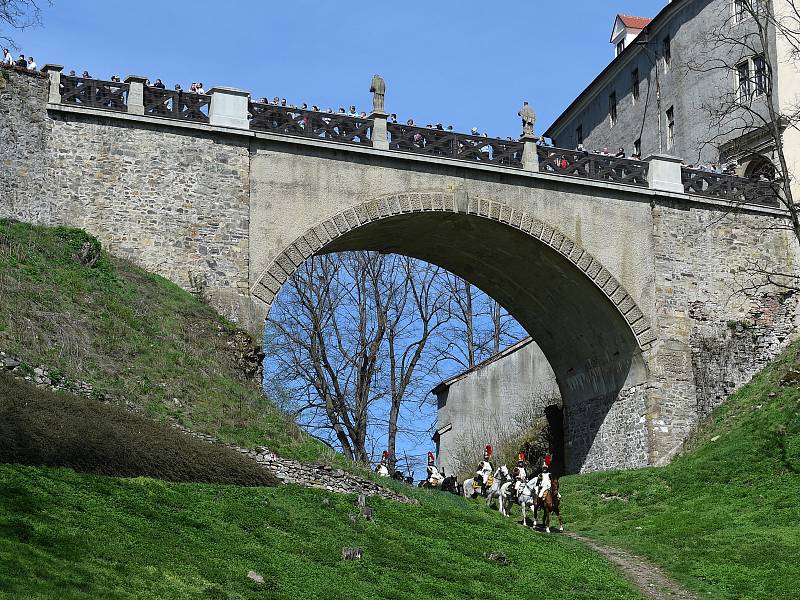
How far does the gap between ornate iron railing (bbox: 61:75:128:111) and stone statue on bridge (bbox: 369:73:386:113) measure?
5963mm

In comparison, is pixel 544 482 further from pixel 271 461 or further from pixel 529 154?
pixel 529 154

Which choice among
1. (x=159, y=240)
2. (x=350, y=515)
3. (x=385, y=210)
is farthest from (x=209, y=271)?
(x=350, y=515)

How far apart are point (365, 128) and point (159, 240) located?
19.0ft

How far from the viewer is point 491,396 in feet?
137

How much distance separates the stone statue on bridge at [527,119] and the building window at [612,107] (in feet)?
50.3

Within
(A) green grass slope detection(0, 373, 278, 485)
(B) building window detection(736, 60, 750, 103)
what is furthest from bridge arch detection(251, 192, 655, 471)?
(B) building window detection(736, 60, 750, 103)

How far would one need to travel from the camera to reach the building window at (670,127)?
43.2 metres

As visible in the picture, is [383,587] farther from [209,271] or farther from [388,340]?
[388,340]

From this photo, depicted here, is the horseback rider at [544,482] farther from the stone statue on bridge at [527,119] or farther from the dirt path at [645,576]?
the stone statue on bridge at [527,119]

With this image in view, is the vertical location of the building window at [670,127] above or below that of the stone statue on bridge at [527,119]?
above

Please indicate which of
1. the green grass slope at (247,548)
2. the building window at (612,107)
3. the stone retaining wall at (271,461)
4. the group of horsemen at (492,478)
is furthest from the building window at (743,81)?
the stone retaining wall at (271,461)

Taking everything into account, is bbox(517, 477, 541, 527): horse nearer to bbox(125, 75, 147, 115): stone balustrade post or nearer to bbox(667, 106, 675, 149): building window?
bbox(125, 75, 147, 115): stone balustrade post

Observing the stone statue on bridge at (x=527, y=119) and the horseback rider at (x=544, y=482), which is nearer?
the horseback rider at (x=544, y=482)

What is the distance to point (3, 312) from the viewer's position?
22734mm
